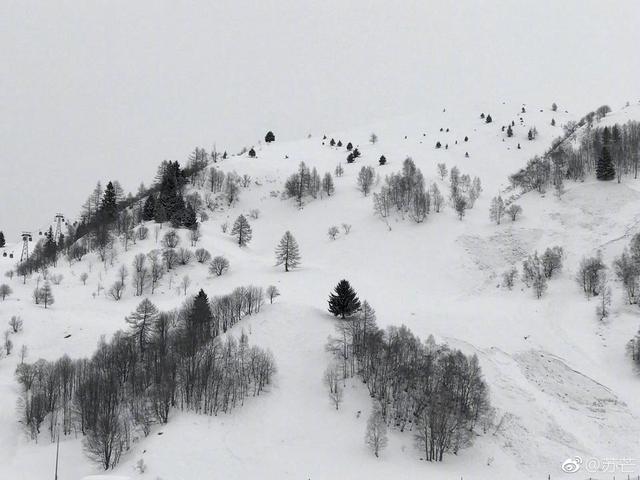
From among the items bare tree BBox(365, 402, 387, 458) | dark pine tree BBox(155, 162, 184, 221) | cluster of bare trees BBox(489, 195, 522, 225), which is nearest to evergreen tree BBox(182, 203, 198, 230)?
dark pine tree BBox(155, 162, 184, 221)

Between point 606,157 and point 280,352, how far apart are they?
74.9 metres

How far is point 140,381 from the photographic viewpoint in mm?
49688

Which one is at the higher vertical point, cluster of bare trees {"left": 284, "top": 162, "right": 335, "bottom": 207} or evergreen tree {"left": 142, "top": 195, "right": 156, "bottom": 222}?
cluster of bare trees {"left": 284, "top": 162, "right": 335, "bottom": 207}

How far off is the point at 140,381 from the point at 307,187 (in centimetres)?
7283

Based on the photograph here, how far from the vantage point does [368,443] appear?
4128cm

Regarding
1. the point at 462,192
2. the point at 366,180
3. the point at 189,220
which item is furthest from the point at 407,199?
the point at 189,220

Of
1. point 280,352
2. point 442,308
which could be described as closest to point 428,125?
point 442,308

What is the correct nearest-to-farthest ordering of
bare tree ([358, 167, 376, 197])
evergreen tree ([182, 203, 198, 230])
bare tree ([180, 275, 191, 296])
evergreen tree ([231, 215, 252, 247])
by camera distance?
1. bare tree ([180, 275, 191, 296])
2. evergreen tree ([182, 203, 198, 230])
3. evergreen tree ([231, 215, 252, 247])
4. bare tree ([358, 167, 376, 197])

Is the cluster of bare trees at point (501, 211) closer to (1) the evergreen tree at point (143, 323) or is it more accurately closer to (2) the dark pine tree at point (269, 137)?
(1) the evergreen tree at point (143, 323)

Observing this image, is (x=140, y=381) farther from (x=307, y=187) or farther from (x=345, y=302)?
(x=307, y=187)

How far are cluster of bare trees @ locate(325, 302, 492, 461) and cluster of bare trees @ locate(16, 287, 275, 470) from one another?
1032cm

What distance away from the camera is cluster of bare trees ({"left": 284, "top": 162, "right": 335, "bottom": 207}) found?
113 metres

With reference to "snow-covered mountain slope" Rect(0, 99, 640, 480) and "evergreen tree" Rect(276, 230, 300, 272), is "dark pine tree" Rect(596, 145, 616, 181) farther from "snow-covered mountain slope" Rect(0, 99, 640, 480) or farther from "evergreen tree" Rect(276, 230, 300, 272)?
"evergreen tree" Rect(276, 230, 300, 272)

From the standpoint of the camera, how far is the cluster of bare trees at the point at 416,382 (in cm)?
4131
